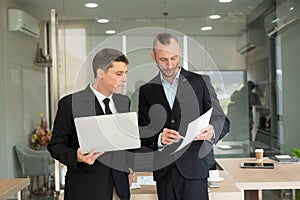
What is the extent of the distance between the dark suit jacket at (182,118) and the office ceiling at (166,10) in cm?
218

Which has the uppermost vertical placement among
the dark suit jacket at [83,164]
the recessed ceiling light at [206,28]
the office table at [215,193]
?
the recessed ceiling light at [206,28]

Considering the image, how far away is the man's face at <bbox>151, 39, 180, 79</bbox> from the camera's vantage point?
158 centimetres

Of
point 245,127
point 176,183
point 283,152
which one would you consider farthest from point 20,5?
point 176,183

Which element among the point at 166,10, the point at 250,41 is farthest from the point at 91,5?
the point at 250,41

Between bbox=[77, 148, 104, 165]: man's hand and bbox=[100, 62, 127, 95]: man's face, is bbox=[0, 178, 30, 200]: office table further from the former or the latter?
bbox=[100, 62, 127, 95]: man's face

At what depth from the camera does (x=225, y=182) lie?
214 centimetres

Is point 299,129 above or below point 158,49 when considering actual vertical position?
below

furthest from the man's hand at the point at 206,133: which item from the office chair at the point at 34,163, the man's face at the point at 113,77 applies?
the office chair at the point at 34,163

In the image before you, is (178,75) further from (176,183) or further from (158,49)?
(176,183)

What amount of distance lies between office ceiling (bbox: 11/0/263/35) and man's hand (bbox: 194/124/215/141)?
2.28 m

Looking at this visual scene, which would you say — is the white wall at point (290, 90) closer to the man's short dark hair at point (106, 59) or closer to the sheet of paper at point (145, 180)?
the sheet of paper at point (145, 180)

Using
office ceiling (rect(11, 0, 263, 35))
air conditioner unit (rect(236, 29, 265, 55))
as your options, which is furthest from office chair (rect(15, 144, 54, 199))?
air conditioner unit (rect(236, 29, 265, 55))

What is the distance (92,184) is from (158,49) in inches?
22.1

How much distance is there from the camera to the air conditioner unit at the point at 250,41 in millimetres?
3924
